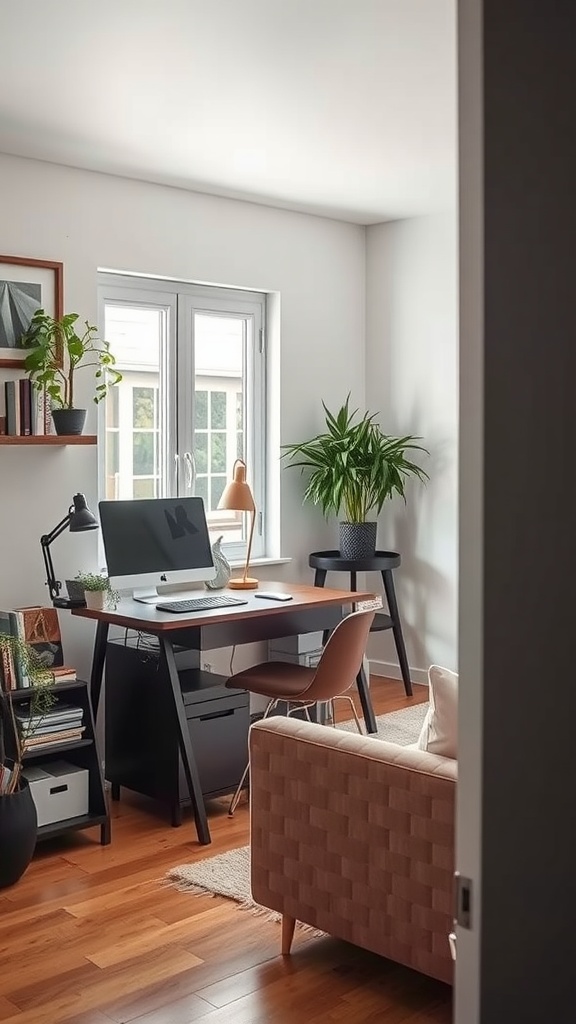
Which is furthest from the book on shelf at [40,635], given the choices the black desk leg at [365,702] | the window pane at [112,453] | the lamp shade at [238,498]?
the black desk leg at [365,702]

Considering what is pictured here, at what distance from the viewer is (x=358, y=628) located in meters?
3.96

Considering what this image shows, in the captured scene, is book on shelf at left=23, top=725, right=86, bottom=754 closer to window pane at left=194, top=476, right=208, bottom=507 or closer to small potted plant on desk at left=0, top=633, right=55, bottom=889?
small potted plant on desk at left=0, top=633, right=55, bottom=889

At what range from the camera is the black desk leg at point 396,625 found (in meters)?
5.62

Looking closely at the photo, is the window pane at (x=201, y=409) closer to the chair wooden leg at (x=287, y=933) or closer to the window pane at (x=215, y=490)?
the window pane at (x=215, y=490)

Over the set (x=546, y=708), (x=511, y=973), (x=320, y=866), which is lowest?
(x=320, y=866)

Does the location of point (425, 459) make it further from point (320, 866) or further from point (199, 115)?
point (320, 866)

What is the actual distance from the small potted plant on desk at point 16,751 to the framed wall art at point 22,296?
3.97ft

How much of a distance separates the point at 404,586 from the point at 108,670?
88.0 inches

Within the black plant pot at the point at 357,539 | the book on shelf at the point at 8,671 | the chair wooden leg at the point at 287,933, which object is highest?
the black plant pot at the point at 357,539

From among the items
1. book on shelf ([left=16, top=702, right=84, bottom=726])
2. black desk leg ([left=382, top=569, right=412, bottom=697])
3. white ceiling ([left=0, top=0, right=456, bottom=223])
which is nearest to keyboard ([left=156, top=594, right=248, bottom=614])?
book on shelf ([left=16, top=702, right=84, bottom=726])

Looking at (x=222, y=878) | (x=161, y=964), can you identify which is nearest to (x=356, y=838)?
(x=161, y=964)

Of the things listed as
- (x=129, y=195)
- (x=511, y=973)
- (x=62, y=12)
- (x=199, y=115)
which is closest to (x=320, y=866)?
(x=511, y=973)

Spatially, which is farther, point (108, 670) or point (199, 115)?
point (108, 670)

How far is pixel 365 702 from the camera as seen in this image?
4848mm
